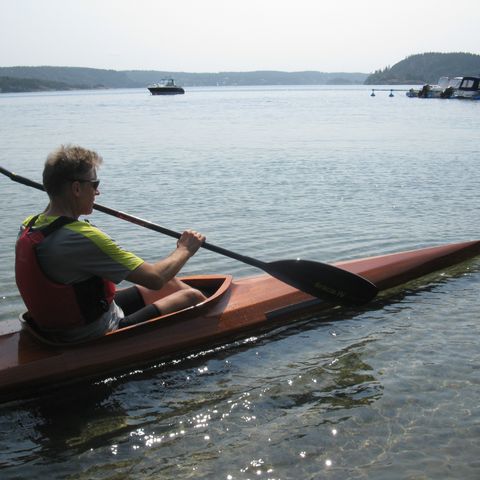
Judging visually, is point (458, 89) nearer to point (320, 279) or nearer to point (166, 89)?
point (166, 89)

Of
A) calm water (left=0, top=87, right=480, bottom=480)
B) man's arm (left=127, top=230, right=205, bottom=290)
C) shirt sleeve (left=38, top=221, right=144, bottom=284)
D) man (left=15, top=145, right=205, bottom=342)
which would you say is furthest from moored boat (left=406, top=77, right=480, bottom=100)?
shirt sleeve (left=38, top=221, right=144, bottom=284)

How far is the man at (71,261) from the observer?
4426mm

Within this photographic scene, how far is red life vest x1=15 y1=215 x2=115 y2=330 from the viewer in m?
4.47

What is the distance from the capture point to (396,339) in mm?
6137

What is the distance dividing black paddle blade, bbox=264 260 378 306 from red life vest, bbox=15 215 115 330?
6.65 ft

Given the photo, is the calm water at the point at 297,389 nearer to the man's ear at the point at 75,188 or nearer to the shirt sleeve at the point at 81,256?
the shirt sleeve at the point at 81,256

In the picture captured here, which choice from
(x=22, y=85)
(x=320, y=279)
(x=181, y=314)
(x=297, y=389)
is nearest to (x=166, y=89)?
(x=22, y=85)

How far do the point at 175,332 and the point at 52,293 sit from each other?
1.32 m

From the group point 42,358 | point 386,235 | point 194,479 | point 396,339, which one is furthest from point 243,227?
point 194,479

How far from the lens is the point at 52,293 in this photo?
182 inches

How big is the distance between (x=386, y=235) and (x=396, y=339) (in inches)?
178

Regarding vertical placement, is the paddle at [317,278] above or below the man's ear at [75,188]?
below

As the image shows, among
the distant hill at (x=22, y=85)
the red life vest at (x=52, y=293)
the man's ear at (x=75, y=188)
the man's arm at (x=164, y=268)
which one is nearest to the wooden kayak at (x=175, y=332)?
the red life vest at (x=52, y=293)

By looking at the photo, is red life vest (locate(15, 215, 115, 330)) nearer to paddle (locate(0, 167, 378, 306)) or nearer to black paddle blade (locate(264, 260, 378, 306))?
paddle (locate(0, 167, 378, 306))
